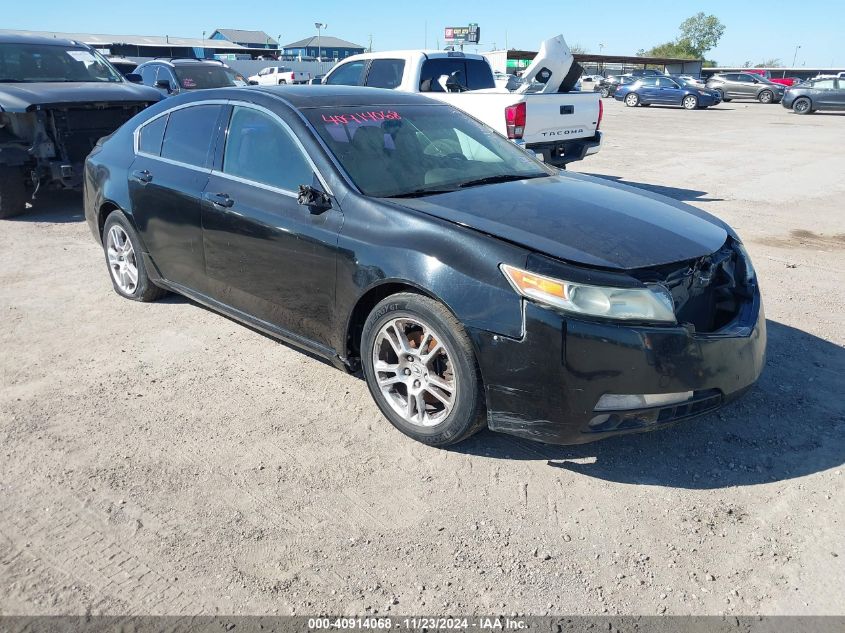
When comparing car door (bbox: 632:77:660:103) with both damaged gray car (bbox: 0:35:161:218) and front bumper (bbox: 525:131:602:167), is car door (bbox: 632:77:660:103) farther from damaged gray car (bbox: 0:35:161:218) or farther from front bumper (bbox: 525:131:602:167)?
damaged gray car (bbox: 0:35:161:218)

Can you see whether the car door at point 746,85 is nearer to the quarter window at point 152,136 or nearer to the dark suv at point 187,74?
the dark suv at point 187,74

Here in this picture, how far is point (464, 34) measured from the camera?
5700 cm

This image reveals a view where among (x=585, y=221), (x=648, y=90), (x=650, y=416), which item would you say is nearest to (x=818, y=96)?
(x=648, y=90)

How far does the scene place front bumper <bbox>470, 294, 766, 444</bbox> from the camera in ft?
9.38

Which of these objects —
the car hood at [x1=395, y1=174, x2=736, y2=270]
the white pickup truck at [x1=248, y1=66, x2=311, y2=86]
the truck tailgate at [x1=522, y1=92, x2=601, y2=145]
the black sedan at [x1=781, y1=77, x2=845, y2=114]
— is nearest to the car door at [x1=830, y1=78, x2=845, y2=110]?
the black sedan at [x1=781, y1=77, x2=845, y2=114]

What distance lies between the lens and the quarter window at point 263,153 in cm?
384


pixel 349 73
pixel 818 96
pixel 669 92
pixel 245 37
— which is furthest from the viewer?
pixel 245 37

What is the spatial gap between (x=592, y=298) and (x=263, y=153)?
216 centimetres

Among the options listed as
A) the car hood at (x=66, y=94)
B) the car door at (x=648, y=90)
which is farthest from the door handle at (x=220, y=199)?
the car door at (x=648, y=90)

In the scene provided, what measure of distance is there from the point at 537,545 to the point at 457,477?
21.8 inches

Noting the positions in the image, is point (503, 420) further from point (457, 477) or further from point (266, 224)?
point (266, 224)

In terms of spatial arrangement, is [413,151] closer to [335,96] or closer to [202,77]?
[335,96]

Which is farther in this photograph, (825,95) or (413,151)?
(825,95)

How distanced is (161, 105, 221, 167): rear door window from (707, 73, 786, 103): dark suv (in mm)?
38077
